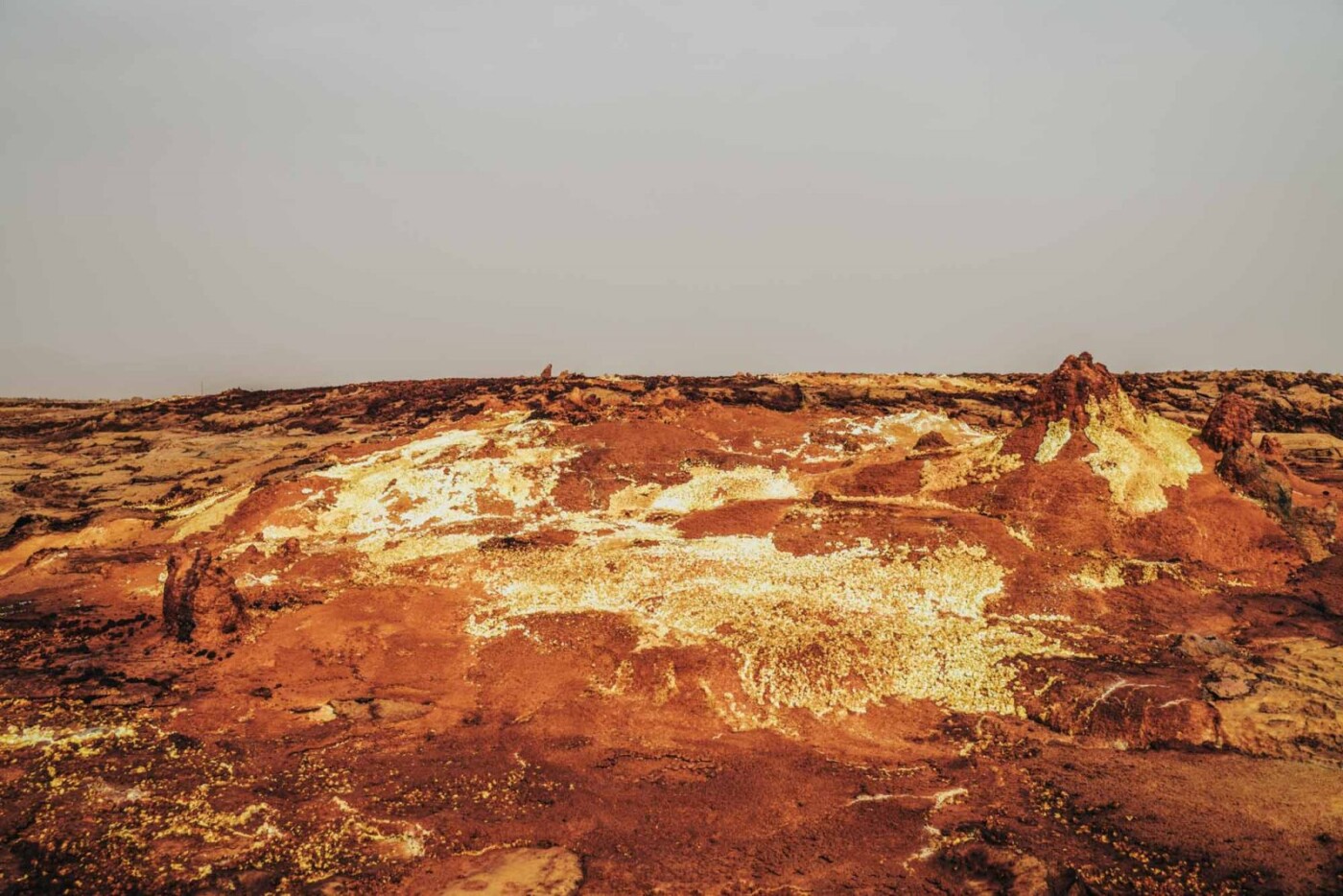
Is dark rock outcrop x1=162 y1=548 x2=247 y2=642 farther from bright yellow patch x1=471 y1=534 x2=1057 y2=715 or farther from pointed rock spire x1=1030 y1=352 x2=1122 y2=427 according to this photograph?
pointed rock spire x1=1030 y1=352 x2=1122 y2=427

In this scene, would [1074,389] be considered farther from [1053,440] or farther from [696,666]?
[696,666]

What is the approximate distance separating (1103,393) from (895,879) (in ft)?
29.9

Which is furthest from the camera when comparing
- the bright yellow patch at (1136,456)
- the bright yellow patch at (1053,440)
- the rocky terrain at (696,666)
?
the bright yellow patch at (1053,440)

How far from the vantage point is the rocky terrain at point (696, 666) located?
550 centimetres

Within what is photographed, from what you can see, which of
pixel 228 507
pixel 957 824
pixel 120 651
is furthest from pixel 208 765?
pixel 228 507

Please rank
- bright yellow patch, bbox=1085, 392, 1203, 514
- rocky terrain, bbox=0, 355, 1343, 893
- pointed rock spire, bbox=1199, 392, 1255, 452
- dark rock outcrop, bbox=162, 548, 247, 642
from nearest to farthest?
rocky terrain, bbox=0, 355, 1343, 893 → dark rock outcrop, bbox=162, 548, 247, 642 → bright yellow patch, bbox=1085, 392, 1203, 514 → pointed rock spire, bbox=1199, 392, 1255, 452

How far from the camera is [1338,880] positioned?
490 cm

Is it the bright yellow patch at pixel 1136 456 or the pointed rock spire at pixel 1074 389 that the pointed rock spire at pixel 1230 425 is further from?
the pointed rock spire at pixel 1074 389

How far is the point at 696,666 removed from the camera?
26.6 ft

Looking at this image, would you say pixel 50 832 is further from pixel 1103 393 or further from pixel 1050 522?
pixel 1103 393

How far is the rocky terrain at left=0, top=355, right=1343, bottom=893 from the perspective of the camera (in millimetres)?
5504

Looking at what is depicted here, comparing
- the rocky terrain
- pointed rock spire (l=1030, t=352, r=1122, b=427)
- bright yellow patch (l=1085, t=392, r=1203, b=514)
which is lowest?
the rocky terrain

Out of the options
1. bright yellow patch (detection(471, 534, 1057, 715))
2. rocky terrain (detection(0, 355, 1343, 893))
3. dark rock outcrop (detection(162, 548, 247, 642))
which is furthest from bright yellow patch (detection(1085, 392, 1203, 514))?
dark rock outcrop (detection(162, 548, 247, 642))

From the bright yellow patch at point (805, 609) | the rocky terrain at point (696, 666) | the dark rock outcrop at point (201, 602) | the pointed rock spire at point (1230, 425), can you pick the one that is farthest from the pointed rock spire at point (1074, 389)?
the dark rock outcrop at point (201, 602)
